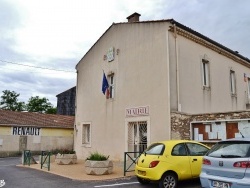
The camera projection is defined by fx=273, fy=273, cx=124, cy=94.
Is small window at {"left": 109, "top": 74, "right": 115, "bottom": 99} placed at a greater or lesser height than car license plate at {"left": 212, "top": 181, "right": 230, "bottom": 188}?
greater

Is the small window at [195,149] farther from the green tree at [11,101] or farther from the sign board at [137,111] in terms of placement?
the green tree at [11,101]

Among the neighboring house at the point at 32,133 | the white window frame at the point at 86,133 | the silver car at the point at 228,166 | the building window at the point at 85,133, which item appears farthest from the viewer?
the neighboring house at the point at 32,133

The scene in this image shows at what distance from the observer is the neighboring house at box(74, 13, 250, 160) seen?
11711 millimetres

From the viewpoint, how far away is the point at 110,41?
1614 cm

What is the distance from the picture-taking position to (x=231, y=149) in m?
5.87

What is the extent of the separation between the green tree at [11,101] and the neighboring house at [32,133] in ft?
72.9

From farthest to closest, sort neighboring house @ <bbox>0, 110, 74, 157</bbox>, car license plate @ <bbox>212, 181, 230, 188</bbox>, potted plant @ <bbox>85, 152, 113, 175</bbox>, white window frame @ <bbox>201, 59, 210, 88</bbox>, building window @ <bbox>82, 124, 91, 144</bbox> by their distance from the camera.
Result: neighboring house @ <bbox>0, 110, 74, 157</bbox> → building window @ <bbox>82, 124, 91, 144</bbox> → white window frame @ <bbox>201, 59, 210, 88</bbox> → potted plant @ <bbox>85, 152, 113, 175</bbox> → car license plate @ <bbox>212, 181, 230, 188</bbox>

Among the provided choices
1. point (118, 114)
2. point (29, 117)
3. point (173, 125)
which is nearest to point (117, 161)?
point (118, 114)

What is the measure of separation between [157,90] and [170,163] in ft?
18.0

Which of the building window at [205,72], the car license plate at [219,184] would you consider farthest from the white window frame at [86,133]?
the car license plate at [219,184]

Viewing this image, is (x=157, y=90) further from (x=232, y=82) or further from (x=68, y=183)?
(x=232, y=82)

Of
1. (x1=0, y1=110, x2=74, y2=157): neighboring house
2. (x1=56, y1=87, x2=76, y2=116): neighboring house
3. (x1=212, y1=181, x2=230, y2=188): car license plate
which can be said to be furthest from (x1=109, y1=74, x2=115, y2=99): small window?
(x1=56, y1=87, x2=76, y2=116): neighboring house

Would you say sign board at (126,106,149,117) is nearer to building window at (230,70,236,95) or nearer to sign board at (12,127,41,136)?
building window at (230,70,236,95)

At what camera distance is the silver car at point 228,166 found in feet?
17.5
